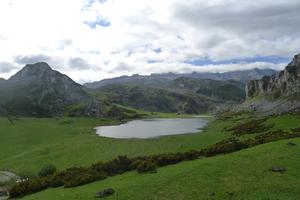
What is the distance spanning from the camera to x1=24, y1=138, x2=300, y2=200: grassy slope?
84.0 feet

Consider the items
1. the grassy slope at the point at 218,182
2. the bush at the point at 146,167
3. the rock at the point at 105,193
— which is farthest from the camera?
the bush at the point at 146,167

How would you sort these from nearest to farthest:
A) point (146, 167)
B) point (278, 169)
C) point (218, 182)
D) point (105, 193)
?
point (218, 182) → point (105, 193) → point (278, 169) → point (146, 167)

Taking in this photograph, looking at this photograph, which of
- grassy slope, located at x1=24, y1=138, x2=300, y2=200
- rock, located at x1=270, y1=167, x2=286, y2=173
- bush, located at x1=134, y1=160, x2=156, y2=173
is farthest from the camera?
bush, located at x1=134, y1=160, x2=156, y2=173

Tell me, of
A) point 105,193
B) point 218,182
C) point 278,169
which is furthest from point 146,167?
point 278,169

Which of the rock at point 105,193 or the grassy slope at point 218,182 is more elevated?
the grassy slope at point 218,182

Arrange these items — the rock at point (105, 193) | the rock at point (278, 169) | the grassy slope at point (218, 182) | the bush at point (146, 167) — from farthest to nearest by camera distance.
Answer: the bush at point (146, 167)
the rock at point (278, 169)
the rock at point (105, 193)
the grassy slope at point (218, 182)

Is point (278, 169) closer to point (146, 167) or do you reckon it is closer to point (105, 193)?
point (146, 167)

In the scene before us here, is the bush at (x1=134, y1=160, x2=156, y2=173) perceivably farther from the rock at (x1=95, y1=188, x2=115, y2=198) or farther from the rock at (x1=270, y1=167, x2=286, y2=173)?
the rock at (x1=270, y1=167, x2=286, y2=173)

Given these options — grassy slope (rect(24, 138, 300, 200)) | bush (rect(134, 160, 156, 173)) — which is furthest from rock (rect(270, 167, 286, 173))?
bush (rect(134, 160, 156, 173))

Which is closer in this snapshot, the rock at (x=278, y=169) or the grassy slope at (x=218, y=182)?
the grassy slope at (x=218, y=182)

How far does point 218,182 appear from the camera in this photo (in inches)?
1097

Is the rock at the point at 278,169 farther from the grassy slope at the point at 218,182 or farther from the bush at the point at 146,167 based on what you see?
the bush at the point at 146,167

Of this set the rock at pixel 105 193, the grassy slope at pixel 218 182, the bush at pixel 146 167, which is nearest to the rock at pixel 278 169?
the grassy slope at pixel 218 182

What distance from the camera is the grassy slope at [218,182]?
2561 cm
